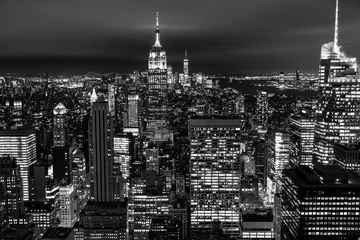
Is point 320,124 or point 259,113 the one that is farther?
point 259,113

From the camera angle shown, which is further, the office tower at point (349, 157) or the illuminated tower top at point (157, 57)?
the illuminated tower top at point (157, 57)

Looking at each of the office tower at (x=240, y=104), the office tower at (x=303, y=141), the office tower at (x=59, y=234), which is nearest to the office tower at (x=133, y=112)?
the office tower at (x=240, y=104)

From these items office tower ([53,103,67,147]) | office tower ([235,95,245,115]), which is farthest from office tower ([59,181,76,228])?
office tower ([235,95,245,115])

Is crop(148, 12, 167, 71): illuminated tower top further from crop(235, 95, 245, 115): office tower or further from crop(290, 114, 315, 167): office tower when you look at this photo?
crop(290, 114, 315, 167): office tower

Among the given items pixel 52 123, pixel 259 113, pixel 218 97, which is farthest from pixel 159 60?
pixel 52 123

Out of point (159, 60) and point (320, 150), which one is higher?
point (159, 60)

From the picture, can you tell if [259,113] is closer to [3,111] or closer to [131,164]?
[131,164]

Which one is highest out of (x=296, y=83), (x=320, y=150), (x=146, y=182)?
Answer: (x=296, y=83)

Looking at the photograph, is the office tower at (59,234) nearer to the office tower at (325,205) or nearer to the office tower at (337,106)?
the office tower at (325,205)

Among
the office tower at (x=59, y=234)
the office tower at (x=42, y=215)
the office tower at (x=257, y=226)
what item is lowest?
the office tower at (x=42, y=215)
